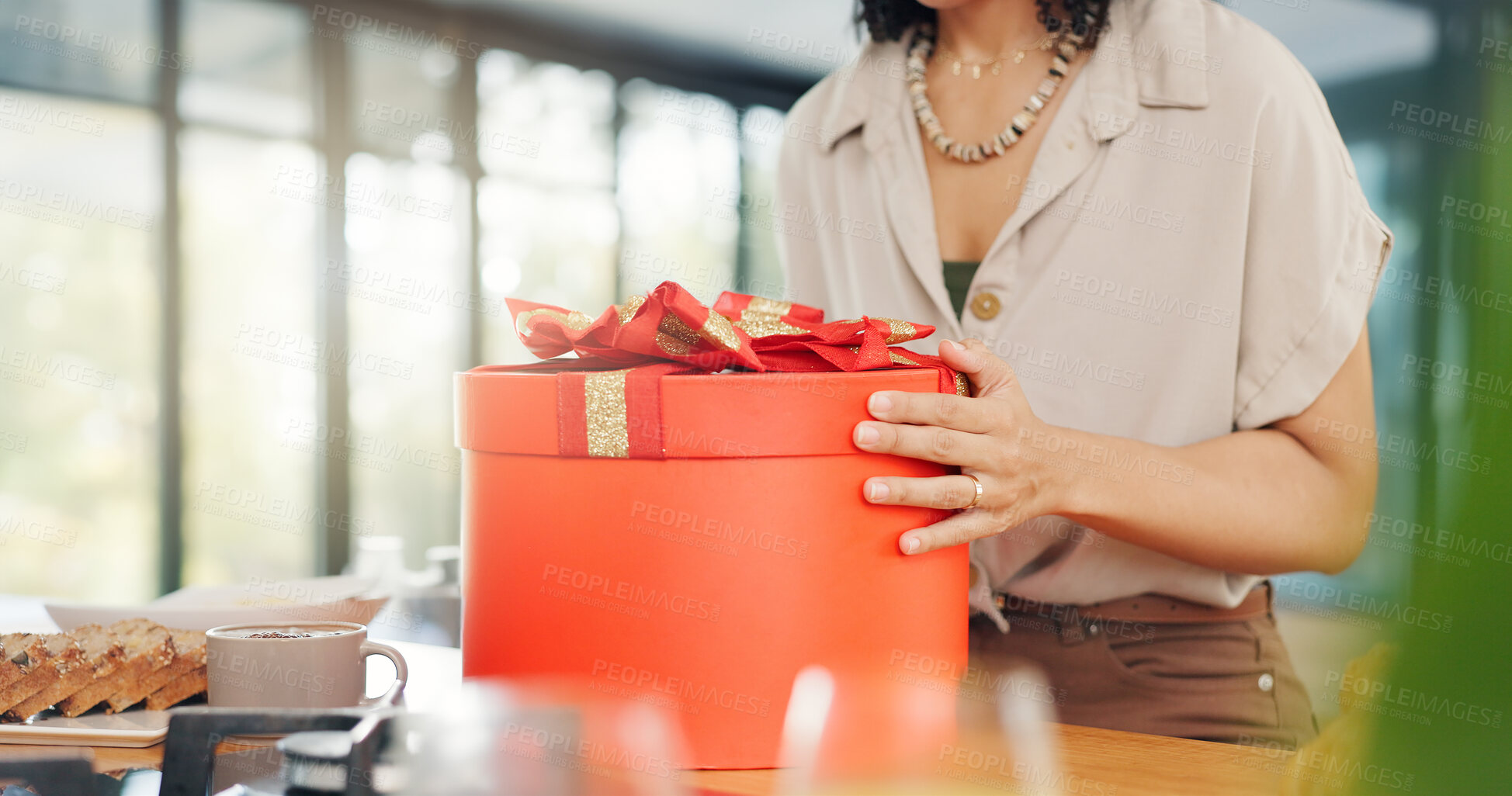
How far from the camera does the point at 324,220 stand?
4520 mm

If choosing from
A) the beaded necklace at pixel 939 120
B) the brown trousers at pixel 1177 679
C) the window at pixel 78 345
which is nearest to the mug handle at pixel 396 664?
the brown trousers at pixel 1177 679

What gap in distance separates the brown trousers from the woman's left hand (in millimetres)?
290

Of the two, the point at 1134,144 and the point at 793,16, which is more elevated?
the point at 793,16

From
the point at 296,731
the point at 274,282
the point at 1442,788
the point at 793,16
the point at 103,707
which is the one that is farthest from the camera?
the point at 793,16

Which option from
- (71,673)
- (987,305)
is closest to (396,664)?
(71,673)

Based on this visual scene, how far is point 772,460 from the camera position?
0.54m

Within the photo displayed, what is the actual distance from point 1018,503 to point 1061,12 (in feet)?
1.88

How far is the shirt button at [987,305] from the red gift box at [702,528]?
1.32ft

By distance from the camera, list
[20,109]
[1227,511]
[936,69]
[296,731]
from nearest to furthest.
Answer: [296,731]
[1227,511]
[936,69]
[20,109]

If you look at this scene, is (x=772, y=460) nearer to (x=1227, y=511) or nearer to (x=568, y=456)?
(x=568, y=456)

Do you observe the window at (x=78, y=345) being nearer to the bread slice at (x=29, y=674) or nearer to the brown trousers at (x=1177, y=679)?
the bread slice at (x=29, y=674)

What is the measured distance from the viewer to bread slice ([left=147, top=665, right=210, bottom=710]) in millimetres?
688

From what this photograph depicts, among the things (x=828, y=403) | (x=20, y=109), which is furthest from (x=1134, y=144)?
(x=20, y=109)

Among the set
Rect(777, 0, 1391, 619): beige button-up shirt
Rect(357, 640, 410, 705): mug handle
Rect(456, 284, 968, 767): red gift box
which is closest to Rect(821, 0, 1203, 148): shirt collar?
Rect(777, 0, 1391, 619): beige button-up shirt
